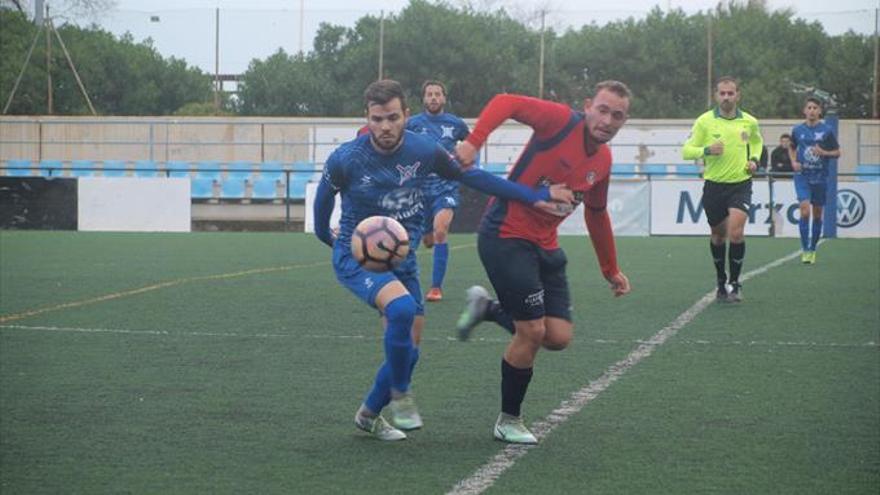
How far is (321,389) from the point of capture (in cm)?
838

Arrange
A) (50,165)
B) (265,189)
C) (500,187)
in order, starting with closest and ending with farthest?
(500,187), (265,189), (50,165)

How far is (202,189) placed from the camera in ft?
117

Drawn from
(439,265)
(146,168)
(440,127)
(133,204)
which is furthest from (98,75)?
(440,127)

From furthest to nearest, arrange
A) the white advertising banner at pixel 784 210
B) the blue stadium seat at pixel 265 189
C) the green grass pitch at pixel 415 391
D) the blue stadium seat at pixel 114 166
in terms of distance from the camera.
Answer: the blue stadium seat at pixel 114 166, the blue stadium seat at pixel 265 189, the white advertising banner at pixel 784 210, the green grass pitch at pixel 415 391

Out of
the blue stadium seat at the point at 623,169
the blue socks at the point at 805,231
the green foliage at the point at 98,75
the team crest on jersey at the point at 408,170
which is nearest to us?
the team crest on jersey at the point at 408,170

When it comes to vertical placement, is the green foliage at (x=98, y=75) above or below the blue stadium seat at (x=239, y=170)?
above

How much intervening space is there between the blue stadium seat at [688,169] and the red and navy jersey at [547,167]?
28.8m

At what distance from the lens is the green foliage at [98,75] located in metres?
42.9

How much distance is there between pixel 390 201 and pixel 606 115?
1123 mm

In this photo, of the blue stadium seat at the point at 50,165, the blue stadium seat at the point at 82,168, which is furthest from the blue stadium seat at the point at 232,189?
the blue stadium seat at the point at 50,165

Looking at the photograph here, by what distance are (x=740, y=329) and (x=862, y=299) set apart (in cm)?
321

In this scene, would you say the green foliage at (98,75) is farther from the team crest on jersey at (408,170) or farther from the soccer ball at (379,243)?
the soccer ball at (379,243)

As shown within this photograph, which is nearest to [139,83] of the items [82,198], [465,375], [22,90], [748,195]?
[22,90]

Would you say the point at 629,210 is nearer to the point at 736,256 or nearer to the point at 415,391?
the point at 736,256
